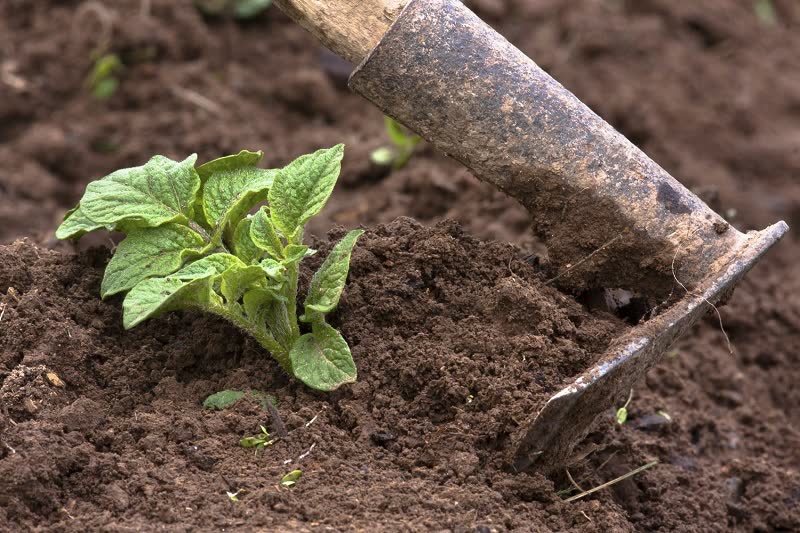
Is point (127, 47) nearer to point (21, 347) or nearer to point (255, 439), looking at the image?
point (21, 347)

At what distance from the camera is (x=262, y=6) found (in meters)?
4.99

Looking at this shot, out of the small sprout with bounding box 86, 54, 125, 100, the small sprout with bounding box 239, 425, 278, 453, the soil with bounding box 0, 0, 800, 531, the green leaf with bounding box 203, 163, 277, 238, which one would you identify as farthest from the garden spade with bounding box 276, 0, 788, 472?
the small sprout with bounding box 86, 54, 125, 100

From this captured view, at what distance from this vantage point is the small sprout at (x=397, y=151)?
4000mm

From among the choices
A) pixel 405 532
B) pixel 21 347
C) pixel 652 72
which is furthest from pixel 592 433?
pixel 652 72

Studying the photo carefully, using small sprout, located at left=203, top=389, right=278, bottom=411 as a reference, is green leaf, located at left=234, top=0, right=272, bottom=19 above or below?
below

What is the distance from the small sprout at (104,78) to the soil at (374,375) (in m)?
0.05

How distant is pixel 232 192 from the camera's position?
2.32 m

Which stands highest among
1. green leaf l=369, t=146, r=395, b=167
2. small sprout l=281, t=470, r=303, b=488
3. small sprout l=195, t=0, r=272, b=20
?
small sprout l=281, t=470, r=303, b=488

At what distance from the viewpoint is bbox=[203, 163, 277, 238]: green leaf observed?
2.30 metres

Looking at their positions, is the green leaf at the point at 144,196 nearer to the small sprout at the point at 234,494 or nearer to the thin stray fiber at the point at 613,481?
the small sprout at the point at 234,494

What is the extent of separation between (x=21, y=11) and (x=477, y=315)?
3551 millimetres

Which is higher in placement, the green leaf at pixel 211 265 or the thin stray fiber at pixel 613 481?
the green leaf at pixel 211 265

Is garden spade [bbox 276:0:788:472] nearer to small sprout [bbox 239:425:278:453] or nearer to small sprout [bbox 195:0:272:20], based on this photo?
small sprout [bbox 239:425:278:453]

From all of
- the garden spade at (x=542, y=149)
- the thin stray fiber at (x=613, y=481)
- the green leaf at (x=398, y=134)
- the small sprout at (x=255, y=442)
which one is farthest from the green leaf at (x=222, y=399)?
the green leaf at (x=398, y=134)
